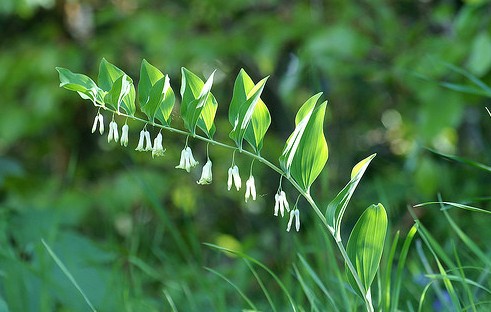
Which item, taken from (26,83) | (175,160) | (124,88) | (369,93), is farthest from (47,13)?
(124,88)

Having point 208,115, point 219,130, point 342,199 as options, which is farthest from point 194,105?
point 219,130

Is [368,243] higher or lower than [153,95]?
lower

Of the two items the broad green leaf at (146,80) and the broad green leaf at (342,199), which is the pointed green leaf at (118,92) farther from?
the broad green leaf at (342,199)

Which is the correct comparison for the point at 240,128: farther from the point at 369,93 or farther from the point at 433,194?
the point at 369,93

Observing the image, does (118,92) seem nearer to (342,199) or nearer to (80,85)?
(80,85)

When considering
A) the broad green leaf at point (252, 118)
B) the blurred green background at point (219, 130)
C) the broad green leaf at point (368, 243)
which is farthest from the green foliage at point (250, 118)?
the blurred green background at point (219, 130)

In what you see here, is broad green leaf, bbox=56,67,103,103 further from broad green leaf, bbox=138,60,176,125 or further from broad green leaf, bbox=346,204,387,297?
broad green leaf, bbox=346,204,387,297
